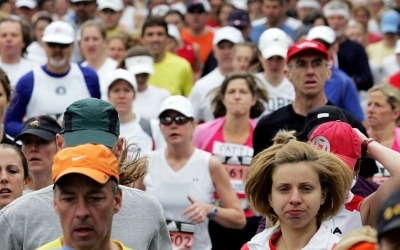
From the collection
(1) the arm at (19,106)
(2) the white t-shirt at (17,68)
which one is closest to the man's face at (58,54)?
(1) the arm at (19,106)

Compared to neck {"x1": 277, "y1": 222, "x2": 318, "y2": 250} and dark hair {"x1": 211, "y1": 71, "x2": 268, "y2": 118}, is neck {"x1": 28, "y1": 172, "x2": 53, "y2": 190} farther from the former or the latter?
dark hair {"x1": 211, "y1": 71, "x2": 268, "y2": 118}

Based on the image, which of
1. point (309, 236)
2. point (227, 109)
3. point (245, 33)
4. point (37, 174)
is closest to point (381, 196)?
point (309, 236)

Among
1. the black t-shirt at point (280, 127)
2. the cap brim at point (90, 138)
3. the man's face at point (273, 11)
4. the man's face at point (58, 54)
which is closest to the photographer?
the cap brim at point (90, 138)

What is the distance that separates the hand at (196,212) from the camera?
10.2 metres

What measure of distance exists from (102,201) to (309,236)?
159 centimetres

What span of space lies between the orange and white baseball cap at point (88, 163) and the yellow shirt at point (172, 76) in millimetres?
9512

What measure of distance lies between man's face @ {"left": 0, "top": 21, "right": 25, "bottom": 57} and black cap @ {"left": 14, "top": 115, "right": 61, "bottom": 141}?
4.71 m

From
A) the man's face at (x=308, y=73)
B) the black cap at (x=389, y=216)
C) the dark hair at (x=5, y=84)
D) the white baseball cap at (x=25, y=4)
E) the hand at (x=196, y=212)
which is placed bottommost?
the black cap at (x=389, y=216)

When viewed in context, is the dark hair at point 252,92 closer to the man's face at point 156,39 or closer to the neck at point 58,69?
the neck at point 58,69

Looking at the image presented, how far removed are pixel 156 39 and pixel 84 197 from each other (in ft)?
33.6

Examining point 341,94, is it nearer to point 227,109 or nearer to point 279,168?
point 227,109

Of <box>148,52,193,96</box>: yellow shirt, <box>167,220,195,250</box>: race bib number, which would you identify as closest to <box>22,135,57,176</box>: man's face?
<box>167,220,195,250</box>: race bib number

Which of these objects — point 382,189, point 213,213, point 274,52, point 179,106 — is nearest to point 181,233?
point 213,213

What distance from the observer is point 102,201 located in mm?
5098
